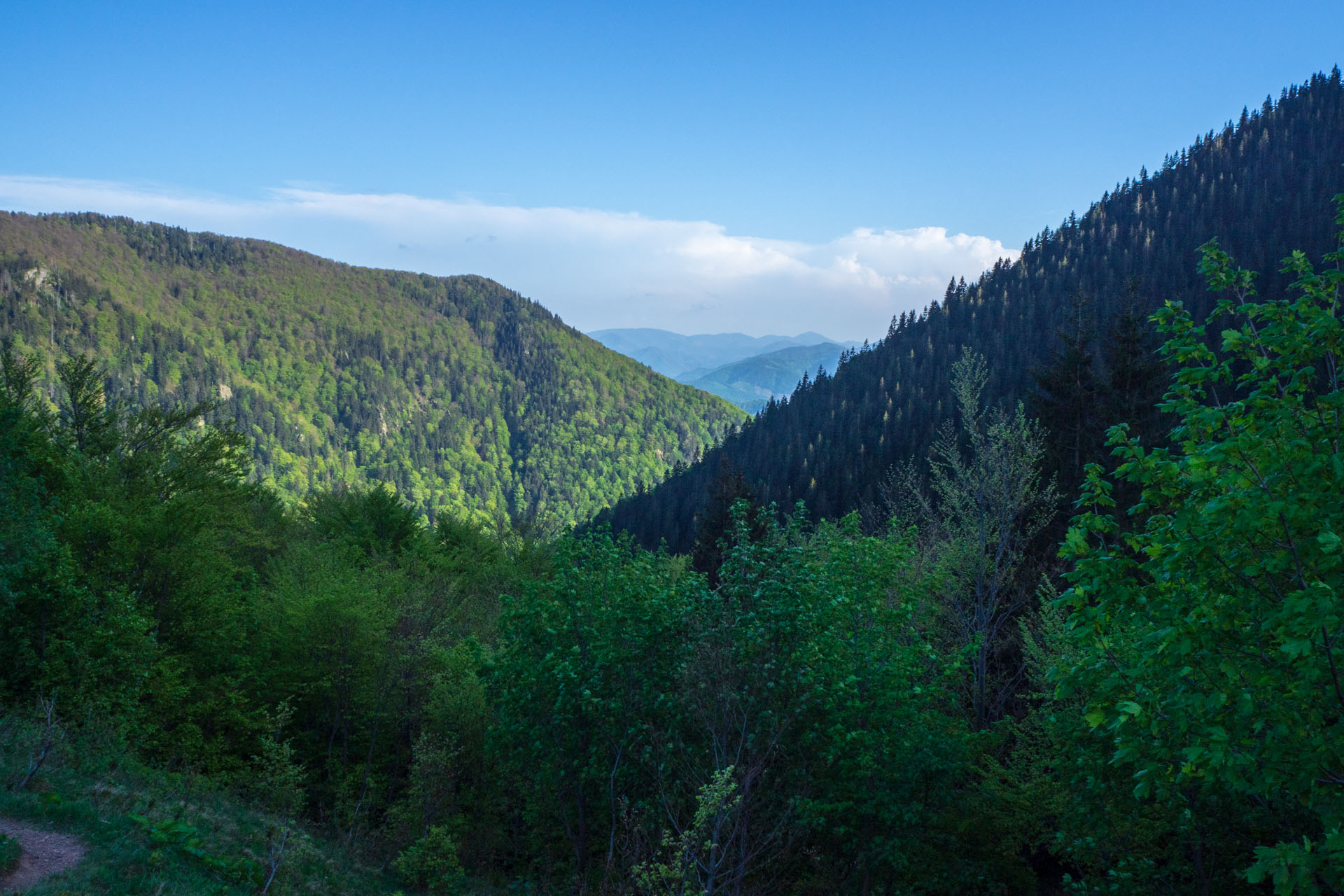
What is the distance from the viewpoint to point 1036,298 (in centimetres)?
13750

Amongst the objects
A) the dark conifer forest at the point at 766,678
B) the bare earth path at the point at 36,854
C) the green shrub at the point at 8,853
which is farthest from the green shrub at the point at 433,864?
the green shrub at the point at 8,853

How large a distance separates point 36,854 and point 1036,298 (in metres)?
155

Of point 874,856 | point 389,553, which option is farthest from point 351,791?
point 389,553

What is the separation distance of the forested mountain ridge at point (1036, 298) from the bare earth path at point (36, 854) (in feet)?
254

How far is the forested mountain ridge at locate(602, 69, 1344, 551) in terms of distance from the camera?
343ft

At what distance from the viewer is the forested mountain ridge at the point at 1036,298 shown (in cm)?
10450

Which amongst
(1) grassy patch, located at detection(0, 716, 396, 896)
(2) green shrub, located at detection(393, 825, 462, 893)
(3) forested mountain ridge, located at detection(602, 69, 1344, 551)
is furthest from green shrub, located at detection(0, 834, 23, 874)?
(3) forested mountain ridge, located at detection(602, 69, 1344, 551)

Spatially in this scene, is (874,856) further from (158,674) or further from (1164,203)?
(1164,203)

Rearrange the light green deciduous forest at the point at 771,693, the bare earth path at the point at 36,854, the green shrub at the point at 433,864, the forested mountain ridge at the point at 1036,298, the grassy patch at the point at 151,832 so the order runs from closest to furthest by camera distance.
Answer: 1. the light green deciduous forest at the point at 771,693
2. the bare earth path at the point at 36,854
3. the grassy patch at the point at 151,832
4. the green shrub at the point at 433,864
5. the forested mountain ridge at the point at 1036,298

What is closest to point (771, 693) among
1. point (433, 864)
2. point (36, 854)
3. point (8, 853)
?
point (433, 864)

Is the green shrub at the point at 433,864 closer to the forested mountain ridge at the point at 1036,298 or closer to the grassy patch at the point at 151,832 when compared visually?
the grassy patch at the point at 151,832

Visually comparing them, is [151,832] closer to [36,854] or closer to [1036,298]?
[36,854]

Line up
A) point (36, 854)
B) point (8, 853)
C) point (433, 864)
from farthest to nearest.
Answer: point (433, 864) < point (36, 854) < point (8, 853)

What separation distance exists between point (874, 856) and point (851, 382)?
13306cm
